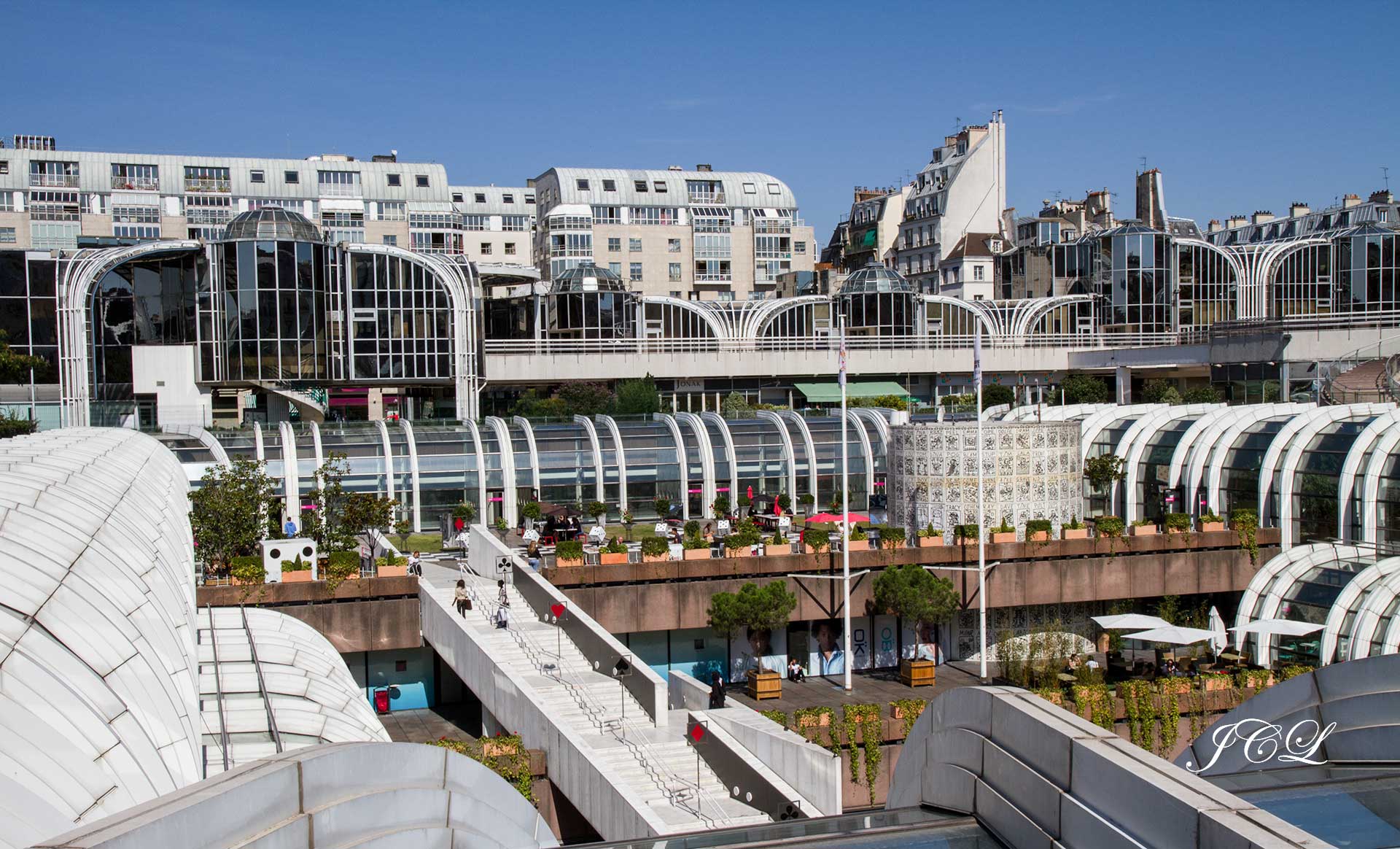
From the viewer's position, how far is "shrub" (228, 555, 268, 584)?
28625 mm

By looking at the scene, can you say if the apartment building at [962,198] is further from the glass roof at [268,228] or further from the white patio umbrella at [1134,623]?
the white patio umbrella at [1134,623]

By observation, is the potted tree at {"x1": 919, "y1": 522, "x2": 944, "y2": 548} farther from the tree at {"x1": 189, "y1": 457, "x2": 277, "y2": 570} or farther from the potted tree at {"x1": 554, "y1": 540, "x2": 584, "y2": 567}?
the tree at {"x1": 189, "y1": 457, "x2": 277, "y2": 570}

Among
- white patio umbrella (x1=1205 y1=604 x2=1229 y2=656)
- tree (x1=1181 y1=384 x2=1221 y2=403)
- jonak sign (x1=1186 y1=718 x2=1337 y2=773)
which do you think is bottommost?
white patio umbrella (x1=1205 y1=604 x2=1229 y2=656)

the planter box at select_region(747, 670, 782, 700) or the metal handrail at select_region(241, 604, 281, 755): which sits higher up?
the metal handrail at select_region(241, 604, 281, 755)

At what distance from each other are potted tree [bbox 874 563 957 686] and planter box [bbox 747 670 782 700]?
329cm

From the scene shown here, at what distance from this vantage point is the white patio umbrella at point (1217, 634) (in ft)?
101

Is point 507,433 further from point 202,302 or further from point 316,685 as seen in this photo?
point 316,685

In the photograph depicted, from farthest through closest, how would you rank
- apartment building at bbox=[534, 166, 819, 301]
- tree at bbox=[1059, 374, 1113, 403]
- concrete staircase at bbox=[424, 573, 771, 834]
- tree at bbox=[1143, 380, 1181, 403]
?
apartment building at bbox=[534, 166, 819, 301] → tree at bbox=[1059, 374, 1113, 403] → tree at bbox=[1143, 380, 1181, 403] → concrete staircase at bbox=[424, 573, 771, 834]

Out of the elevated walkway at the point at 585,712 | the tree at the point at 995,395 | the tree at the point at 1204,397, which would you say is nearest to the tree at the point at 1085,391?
the tree at the point at 995,395

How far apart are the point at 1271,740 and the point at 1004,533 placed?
25.5 m

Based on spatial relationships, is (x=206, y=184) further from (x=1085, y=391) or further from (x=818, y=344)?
(x=1085, y=391)

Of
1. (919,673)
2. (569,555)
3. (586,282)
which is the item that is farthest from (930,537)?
(586,282)

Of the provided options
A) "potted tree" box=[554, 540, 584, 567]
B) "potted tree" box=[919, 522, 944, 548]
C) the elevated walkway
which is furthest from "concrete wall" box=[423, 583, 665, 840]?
"potted tree" box=[919, 522, 944, 548]

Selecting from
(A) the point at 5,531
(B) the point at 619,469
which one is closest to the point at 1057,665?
(B) the point at 619,469
